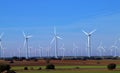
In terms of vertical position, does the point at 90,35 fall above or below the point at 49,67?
above

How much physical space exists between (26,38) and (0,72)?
3199 inches

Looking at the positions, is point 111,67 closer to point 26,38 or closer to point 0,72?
point 0,72

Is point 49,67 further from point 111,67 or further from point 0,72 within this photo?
point 0,72

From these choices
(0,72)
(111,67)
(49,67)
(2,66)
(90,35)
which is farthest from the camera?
(90,35)

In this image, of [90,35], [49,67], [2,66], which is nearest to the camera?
[2,66]

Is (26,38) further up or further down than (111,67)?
further up

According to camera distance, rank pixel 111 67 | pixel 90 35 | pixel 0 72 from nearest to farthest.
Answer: pixel 0 72 < pixel 111 67 < pixel 90 35

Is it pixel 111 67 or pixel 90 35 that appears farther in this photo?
pixel 90 35

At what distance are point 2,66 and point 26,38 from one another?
71.6 m

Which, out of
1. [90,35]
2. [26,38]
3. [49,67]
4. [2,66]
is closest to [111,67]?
[49,67]

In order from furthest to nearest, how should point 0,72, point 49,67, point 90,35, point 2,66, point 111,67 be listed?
point 90,35 < point 49,67 < point 111,67 < point 2,66 < point 0,72

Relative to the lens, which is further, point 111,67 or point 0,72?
point 111,67

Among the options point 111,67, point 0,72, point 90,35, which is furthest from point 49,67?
point 90,35

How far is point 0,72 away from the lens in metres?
84.2
